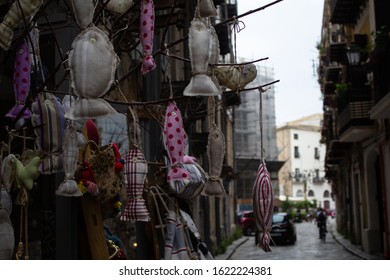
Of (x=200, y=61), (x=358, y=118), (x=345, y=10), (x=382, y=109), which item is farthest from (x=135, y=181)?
(x=345, y=10)

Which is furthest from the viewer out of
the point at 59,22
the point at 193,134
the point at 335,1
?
the point at 335,1

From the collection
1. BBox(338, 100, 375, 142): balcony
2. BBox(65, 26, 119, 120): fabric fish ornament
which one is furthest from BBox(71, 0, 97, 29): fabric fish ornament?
BBox(338, 100, 375, 142): balcony

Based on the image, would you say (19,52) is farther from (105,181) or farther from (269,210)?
(269,210)

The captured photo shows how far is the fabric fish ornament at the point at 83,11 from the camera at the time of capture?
3.82m

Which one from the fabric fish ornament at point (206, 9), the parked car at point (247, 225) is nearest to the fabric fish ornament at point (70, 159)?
the fabric fish ornament at point (206, 9)

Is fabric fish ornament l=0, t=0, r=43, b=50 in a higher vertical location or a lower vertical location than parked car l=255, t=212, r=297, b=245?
higher

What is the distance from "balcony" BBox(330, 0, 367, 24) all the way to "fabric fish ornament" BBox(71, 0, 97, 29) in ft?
46.9

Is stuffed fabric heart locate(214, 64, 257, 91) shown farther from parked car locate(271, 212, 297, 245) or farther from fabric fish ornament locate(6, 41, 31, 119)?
parked car locate(271, 212, 297, 245)

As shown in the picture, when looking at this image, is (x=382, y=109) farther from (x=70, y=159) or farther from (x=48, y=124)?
(x=48, y=124)

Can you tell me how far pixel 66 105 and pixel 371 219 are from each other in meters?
14.3

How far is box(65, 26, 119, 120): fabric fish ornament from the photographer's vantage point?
12.1ft

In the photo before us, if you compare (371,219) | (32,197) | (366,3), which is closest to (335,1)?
(366,3)

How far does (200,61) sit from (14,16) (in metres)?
1.36

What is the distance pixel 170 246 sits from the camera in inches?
276
